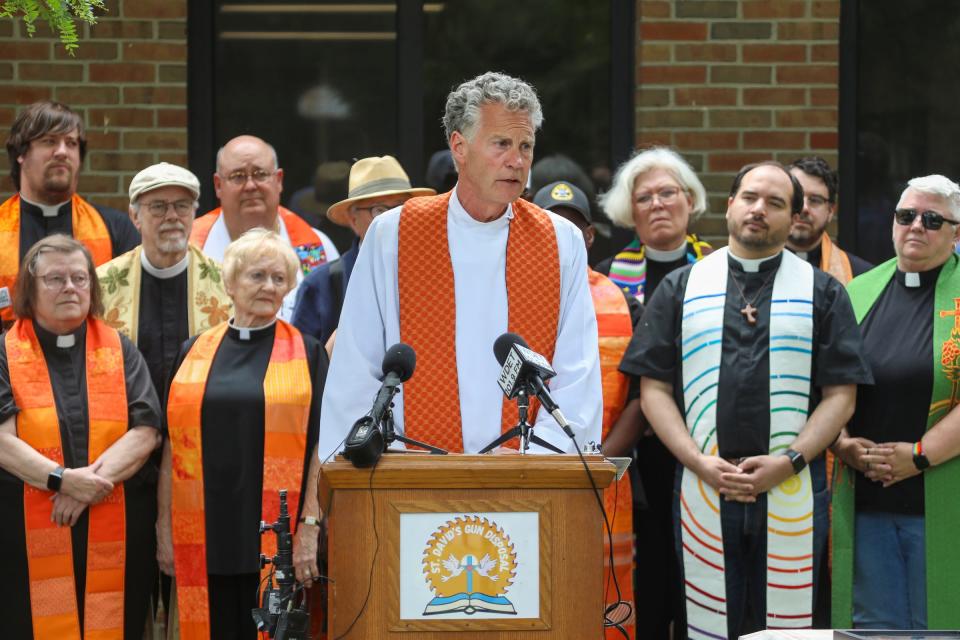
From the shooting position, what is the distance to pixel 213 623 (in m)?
5.81

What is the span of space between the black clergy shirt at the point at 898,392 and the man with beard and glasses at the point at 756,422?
22 centimetres

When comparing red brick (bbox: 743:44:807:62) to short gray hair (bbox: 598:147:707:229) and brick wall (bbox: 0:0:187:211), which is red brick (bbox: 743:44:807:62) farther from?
brick wall (bbox: 0:0:187:211)

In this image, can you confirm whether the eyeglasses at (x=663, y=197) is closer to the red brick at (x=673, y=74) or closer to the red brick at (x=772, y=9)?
the red brick at (x=673, y=74)

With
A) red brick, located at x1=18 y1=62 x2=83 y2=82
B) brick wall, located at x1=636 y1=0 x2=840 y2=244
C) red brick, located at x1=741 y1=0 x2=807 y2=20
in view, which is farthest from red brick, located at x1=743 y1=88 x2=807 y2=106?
red brick, located at x1=18 y1=62 x2=83 y2=82

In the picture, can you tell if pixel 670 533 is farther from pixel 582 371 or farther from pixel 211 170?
pixel 211 170

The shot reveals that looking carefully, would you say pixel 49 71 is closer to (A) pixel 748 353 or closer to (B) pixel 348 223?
(B) pixel 348 223

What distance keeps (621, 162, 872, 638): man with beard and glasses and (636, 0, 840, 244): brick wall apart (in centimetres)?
187

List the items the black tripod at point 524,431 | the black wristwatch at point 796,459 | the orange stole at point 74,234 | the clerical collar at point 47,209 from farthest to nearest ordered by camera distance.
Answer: the clerical collar at point 47,209, the orange stole at point 74,234, the black wristwatch at point 796,459, the black tripod at point 524,431

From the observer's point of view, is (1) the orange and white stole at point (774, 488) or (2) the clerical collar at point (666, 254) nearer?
(1) the orange and white stole at point (774, 488)

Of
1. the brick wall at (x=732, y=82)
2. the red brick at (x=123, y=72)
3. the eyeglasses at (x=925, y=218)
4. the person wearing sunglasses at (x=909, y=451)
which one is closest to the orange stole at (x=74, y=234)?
the red brick at (x=123, y=72)

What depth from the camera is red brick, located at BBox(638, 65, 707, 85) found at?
25.4ft

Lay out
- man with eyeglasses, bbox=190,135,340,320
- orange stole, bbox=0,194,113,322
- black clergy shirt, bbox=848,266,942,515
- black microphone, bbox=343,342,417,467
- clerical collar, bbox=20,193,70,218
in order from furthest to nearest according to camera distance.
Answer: man with eyeglasses, bbox=190,135,340,320 < clerical collar, bbox=20,193,70,218 < orange stole, bbox=0,194,113,322 < black clergy shirt, bbox=848,266,942,515 < black microphone, bbox=343,342,417,467

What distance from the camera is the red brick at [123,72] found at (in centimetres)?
771

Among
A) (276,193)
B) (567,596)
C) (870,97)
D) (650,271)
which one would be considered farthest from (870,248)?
(567,596)
